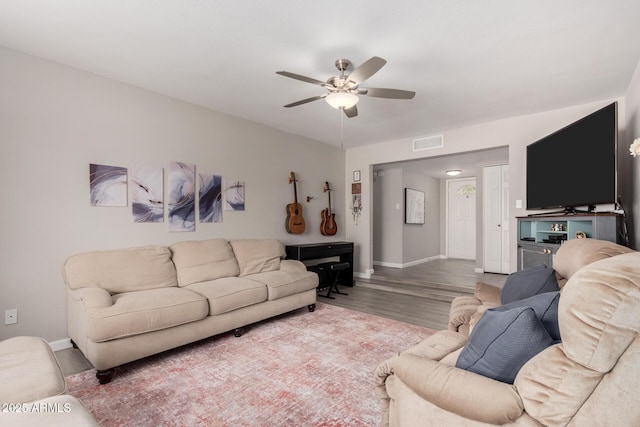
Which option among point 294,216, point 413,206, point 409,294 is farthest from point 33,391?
point 413,206

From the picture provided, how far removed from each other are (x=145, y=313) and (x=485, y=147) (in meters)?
4.44

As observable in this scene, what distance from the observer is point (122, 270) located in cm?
278

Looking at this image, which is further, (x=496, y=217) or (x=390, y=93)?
(x=496, y=217)

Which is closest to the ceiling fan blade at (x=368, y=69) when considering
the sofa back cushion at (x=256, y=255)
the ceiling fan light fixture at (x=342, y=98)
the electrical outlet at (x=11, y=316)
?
the ceiling fan light fixture at (x=342, y=98)

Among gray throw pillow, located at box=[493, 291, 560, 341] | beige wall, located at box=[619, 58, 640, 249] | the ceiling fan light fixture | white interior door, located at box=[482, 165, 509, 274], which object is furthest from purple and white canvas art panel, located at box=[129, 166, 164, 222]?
white interior door, located at box=[482, 165, 509, 274]

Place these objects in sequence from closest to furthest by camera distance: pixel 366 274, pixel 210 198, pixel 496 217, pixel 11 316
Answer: pixel 11 316 < pixel 210 198 < pixel 366 274 < pixel 496 217

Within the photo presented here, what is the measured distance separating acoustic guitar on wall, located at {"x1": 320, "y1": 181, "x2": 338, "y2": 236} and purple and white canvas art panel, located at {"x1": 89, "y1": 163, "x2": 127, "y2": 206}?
300cm

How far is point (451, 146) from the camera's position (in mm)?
4590

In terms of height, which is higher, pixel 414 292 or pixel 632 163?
pixel 632 163

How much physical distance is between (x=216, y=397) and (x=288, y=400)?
463 millimetres

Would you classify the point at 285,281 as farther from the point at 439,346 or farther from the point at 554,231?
the point at 554,231

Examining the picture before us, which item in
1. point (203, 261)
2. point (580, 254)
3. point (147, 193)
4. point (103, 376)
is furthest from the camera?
point (203, 261)

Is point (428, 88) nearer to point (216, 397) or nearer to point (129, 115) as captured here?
point (129, 115)

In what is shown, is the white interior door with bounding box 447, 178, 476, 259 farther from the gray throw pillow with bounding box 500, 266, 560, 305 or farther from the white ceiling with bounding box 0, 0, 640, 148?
the gray throw pillow with bounding box 500, 266, 560, 305
